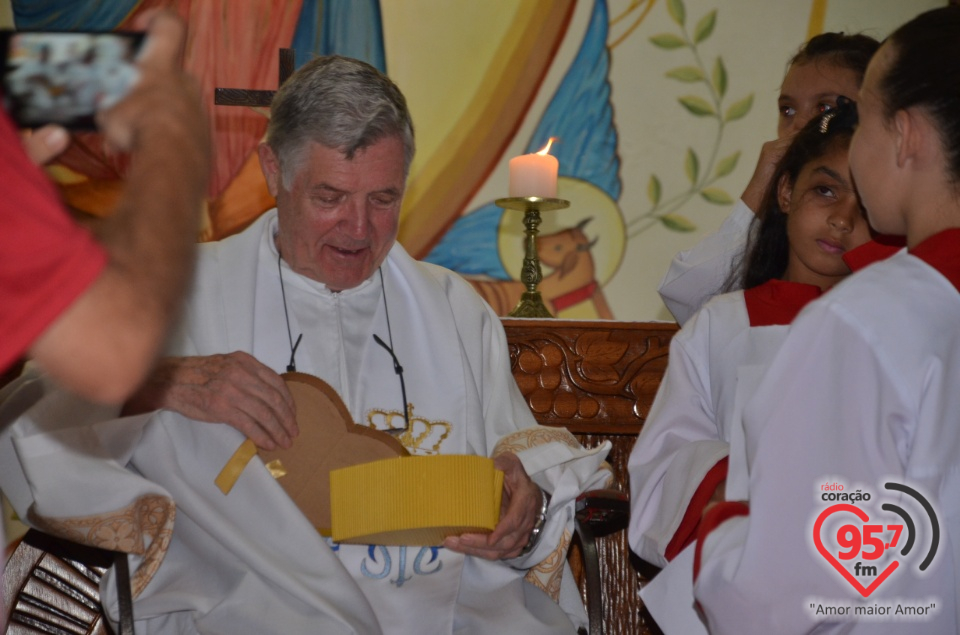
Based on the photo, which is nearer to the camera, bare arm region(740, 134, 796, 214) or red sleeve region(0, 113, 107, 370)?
red sleeve region(0, 113, 107, 370)

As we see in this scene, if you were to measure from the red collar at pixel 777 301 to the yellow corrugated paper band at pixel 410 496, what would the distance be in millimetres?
1018

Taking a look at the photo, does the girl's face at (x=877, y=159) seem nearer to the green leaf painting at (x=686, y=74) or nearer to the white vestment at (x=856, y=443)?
the white vestment at (x=856, y=443)

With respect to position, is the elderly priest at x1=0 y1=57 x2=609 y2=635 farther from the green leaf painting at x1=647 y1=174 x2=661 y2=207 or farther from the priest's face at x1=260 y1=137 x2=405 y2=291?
the green leaf painting at x1=647 y1=174 x2=661 y2=207

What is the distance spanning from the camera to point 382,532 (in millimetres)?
2723

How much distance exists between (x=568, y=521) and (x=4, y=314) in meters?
2.14

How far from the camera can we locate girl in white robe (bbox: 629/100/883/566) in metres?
2.99

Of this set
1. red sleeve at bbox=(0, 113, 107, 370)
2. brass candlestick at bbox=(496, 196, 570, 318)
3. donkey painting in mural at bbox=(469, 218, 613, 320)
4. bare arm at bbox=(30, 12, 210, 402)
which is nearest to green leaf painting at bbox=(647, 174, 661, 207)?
donkey painting in mural at bbox=(469, 218, 613, 320)

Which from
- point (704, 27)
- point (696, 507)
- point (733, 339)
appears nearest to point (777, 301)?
point (733, 339)

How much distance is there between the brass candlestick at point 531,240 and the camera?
4.41 metres

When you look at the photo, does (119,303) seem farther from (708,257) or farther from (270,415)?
(708,257)

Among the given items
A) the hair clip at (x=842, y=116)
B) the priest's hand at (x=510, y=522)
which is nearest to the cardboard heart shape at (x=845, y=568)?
the priest's hand at (x=510, y=522)

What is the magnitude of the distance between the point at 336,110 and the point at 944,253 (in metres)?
1.85

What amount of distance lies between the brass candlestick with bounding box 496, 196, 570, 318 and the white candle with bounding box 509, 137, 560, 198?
3 cm

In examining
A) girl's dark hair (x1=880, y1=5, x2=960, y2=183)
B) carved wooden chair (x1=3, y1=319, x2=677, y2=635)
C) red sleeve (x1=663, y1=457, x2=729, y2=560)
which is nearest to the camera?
girl's dark hair (x1=880, y1=5, x2=960, y2=183)
